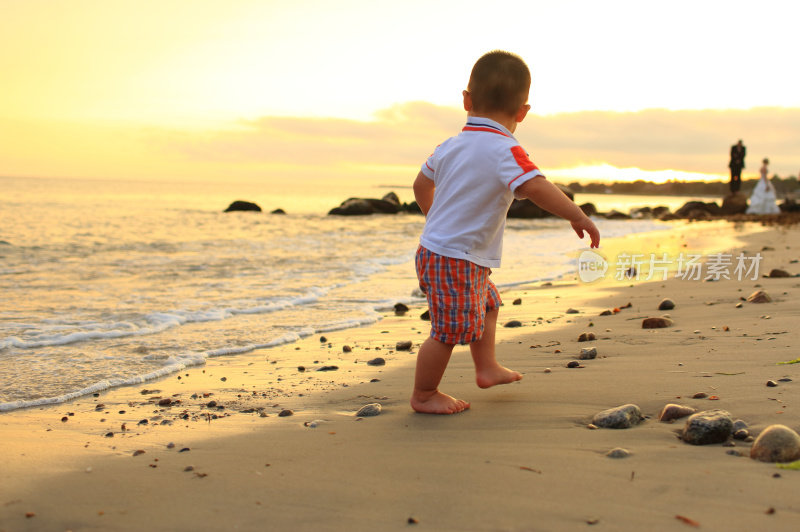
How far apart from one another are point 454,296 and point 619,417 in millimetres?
847

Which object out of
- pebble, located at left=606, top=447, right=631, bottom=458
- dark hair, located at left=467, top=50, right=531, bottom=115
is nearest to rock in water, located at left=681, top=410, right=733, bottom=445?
pebble, located at left=606, top=447, right=631, bottom=458

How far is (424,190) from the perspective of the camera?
10.7 feet

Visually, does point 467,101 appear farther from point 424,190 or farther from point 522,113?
point 424,190

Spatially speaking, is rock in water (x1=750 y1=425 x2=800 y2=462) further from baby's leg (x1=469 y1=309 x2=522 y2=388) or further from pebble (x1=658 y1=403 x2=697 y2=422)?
baby's leg (x1=469 y1=309 x2=522 y2=388)

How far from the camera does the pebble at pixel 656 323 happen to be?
15.1ft

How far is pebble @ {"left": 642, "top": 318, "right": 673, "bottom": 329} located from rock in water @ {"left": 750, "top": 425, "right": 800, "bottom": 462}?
2587mm

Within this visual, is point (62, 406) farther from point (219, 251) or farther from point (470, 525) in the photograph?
point (219, 251)

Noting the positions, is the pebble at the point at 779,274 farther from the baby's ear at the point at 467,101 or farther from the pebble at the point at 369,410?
the pebble at the point at 369,410

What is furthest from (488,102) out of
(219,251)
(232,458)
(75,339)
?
(219,251)

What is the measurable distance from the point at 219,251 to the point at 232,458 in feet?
34.7

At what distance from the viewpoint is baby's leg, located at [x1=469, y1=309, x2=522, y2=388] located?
314 cm

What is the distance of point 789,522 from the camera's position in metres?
1.63

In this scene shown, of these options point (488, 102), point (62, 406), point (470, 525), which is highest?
point (488, 102)

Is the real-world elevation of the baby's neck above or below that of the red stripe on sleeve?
above
